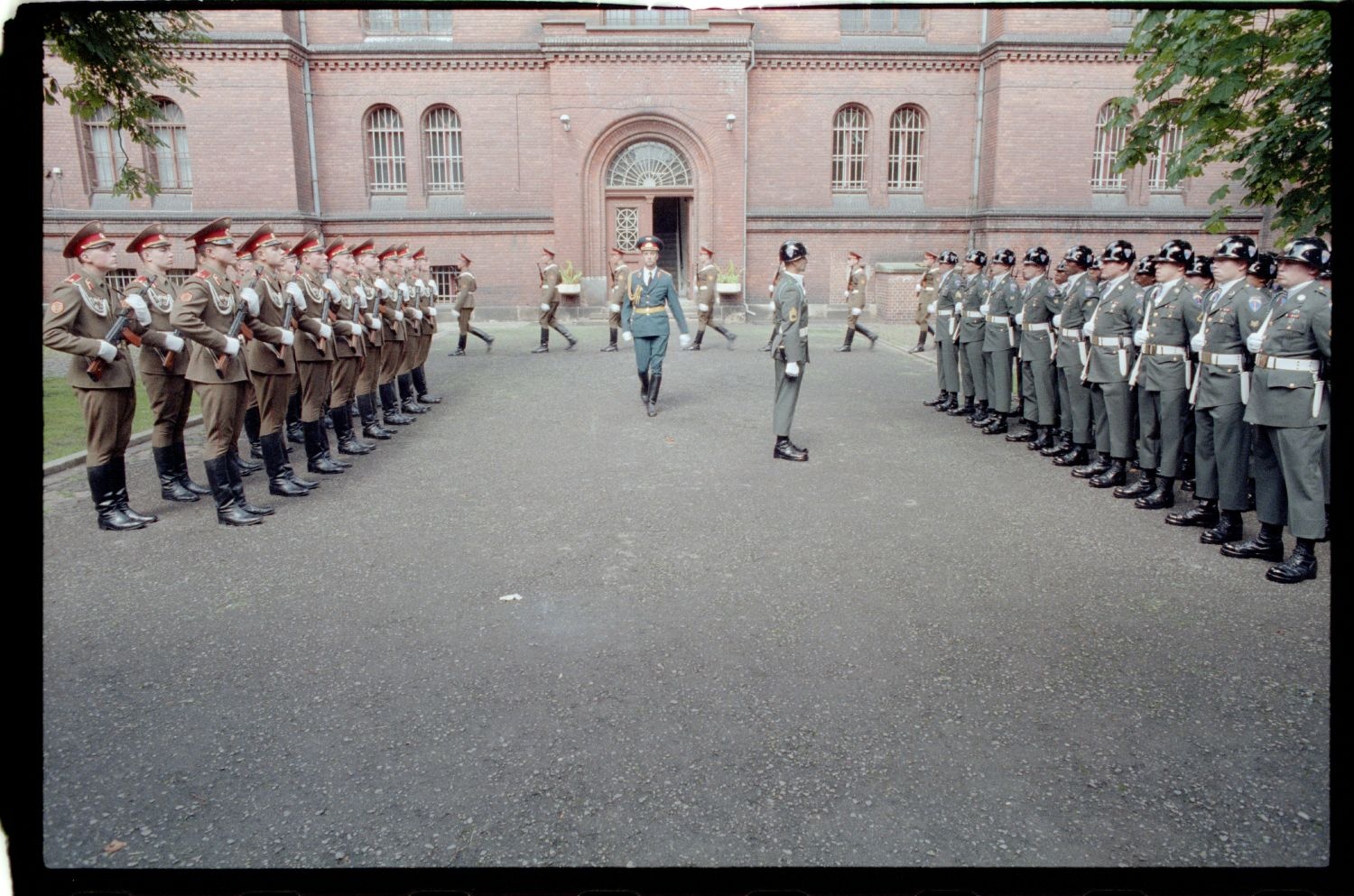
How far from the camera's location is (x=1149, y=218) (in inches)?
914

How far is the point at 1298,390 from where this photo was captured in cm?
526

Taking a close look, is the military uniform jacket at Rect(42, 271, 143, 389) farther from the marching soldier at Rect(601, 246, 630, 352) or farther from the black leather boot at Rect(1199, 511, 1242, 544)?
the marching soldier at Rect(601, 246, 630, 352)

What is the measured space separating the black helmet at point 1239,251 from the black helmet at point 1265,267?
41 mm

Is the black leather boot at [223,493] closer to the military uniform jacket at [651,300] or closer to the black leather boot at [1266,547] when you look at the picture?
the military uniform jacket at [651,300]

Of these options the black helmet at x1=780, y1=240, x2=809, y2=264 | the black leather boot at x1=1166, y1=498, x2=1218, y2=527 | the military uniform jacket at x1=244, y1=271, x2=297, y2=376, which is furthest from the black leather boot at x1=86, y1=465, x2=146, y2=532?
the black leather boot at x1=1166, y1=498, x2=1218, y2=527

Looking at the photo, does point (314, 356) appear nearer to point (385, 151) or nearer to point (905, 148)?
point (385, 151)

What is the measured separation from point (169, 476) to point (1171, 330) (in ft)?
A: 26.5

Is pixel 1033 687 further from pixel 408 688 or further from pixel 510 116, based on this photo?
pixel 510 116

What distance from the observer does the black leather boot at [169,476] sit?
7.03 metres

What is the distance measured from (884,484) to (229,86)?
2147 centimetres

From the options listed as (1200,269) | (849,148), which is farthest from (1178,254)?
(849,148)

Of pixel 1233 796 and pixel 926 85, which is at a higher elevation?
pixel 926 85

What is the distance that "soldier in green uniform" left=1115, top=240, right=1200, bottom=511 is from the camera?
6.61m
